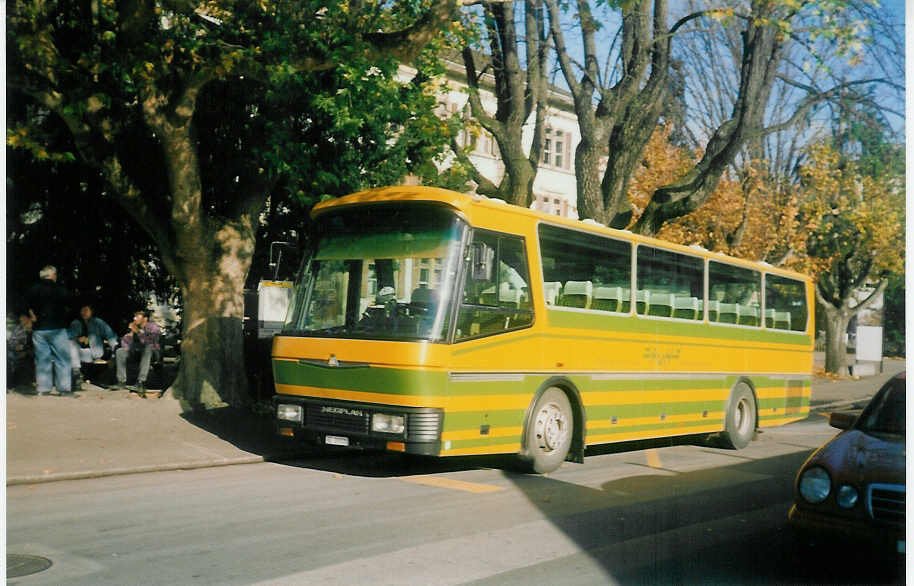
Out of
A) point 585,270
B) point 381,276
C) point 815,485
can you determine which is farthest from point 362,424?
point 815,485

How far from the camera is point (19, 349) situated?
17109mm

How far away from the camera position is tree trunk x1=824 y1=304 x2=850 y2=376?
29359mm

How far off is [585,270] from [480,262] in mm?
2144

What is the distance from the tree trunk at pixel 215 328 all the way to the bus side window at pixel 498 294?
5967mm

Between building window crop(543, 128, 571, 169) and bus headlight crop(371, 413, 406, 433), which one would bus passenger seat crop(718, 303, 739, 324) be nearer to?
bus headlight crop(371, 413, 406, 433)

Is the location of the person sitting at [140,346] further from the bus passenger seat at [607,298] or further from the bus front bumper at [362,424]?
the bus passenger seat at [607,298]

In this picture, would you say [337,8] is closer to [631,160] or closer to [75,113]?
[75,113]

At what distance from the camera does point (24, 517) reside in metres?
8.07

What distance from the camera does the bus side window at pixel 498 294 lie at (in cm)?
1022

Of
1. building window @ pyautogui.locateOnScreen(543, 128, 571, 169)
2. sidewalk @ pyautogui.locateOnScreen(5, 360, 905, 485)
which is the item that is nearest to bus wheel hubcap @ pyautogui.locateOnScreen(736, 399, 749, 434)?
sidewalk @ pyautogui.locateOnScreen(5, 360, 905, 485)

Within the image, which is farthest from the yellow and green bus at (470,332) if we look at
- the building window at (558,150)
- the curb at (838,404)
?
the building window at (558,150)

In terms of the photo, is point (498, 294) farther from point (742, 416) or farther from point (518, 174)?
point (518, 174)

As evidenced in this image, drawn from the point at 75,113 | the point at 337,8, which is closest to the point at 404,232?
the point at 337,8

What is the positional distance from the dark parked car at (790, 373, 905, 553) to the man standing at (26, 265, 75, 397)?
11854 millimetres
